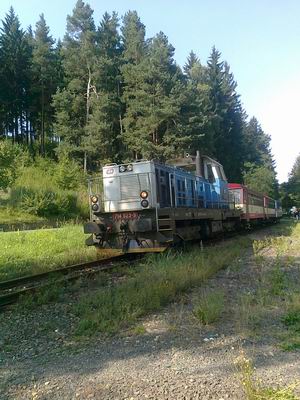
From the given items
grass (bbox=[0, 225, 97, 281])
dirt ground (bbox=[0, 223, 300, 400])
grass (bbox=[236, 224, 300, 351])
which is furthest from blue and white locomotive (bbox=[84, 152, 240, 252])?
dirt ground (bbox=[0, 223, 300, 400])

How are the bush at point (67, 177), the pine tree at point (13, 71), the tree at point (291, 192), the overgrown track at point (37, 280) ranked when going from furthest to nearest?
the tree at point (291, 192) < the pine tree at point (13, 71) < the bush at point (67, 177) < the overgrown track at point (37, 280)

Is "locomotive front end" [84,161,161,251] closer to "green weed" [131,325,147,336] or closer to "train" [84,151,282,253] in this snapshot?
"train" [84,151,282,253]

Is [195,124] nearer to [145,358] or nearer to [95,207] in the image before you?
[95,207]

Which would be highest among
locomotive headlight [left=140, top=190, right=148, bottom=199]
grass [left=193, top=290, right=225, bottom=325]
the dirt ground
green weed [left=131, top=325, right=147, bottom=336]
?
locomotive headlight [left=140, top=190, right=148, bottom=199]

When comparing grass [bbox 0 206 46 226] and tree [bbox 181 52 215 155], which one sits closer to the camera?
grass [bbox 0 206 46 226]

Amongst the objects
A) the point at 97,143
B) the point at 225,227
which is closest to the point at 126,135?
the point at 97,143

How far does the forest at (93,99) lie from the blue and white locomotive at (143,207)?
18490mm

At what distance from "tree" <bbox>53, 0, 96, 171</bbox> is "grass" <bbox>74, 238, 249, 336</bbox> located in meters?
34.0

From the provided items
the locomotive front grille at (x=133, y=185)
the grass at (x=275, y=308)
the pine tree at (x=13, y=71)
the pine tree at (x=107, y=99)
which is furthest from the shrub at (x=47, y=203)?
the pine tree at (x=13, y=71)

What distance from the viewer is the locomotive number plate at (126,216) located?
11695mm

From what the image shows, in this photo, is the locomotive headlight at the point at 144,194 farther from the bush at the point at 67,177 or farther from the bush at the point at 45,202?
the bush at the point at 67,177

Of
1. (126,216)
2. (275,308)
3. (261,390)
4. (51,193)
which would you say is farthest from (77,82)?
(261,390)

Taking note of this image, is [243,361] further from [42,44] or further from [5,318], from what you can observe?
[42,44]

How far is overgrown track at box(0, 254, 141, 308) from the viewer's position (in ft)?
24.8
